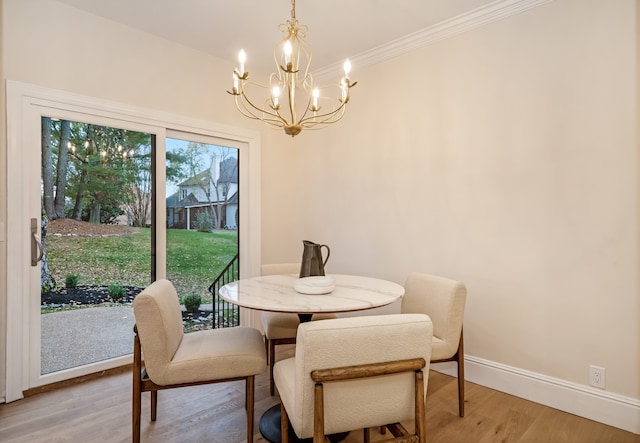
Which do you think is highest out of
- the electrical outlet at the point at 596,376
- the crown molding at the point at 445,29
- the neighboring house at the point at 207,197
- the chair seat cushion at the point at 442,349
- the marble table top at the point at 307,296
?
the crown molding at the point at 445,29

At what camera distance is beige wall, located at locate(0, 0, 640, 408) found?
205 cm

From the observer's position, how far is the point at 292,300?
1802mm

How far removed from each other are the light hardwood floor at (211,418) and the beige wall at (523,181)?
0.30 meters

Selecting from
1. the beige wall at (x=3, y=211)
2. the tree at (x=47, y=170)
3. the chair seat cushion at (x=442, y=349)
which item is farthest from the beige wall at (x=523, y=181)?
the beige wall at (x=3, y=211)

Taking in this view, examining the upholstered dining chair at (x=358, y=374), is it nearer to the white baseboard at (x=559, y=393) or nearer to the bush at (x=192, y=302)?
the white baseboard at (x=559, y=393)

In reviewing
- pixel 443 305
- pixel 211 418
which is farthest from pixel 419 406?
pixel 211 418

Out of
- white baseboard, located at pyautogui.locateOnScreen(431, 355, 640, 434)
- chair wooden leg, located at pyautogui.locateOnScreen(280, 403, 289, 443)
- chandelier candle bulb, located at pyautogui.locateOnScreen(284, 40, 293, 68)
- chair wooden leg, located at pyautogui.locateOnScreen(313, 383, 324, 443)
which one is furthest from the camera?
white baseboard, located at pyautogui.locateOnScreen(431, 355, 640, 434)

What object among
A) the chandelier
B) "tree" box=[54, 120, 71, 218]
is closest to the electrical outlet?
the chandelier

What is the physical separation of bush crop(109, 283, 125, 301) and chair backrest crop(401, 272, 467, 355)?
7.38 feet

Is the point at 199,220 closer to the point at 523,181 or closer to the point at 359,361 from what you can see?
the point at 359,361

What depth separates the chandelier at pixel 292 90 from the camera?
188 centimetres

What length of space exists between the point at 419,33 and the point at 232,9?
4.83 feet

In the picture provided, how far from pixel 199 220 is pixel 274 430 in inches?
78.9

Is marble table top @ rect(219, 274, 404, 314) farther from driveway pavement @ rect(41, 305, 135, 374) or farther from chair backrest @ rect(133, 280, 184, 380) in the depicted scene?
driveway pavement @ rect(41, 305, 135, 374)
